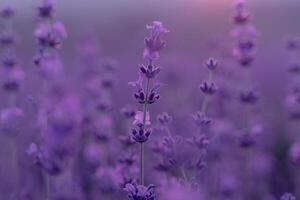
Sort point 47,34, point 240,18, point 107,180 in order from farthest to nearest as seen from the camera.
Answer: point 240,18
point 107,180
point 47,34

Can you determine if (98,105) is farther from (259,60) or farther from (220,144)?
(259,60)

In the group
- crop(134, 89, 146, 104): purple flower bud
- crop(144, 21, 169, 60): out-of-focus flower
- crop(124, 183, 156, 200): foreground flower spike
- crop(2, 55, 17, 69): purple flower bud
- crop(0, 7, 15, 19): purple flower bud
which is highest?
crop(0, 7, 15, 19): purple flower bud

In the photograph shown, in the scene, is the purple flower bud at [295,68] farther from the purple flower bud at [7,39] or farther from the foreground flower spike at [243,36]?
the purple flower bud at [7,39]

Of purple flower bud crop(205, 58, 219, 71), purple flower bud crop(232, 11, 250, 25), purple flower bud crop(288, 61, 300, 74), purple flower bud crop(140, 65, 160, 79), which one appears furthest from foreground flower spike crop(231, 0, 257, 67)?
purple flower bud crop(140, 65, 160, 79)

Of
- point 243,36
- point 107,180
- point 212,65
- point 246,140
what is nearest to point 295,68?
point 243,36

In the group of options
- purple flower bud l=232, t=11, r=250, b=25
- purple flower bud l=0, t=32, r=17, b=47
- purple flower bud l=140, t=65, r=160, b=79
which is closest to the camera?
purple flower bud l=140, t=65, r=160, b=79

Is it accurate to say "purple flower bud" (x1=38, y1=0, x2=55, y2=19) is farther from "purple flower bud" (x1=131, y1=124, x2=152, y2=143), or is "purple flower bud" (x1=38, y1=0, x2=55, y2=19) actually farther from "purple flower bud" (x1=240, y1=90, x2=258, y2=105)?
"purple flower bud" (x1=240, y1=90, x2=258, y2=105)

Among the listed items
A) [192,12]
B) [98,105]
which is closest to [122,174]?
[98,105]

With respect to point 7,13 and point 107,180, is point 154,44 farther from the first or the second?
point 7,13
